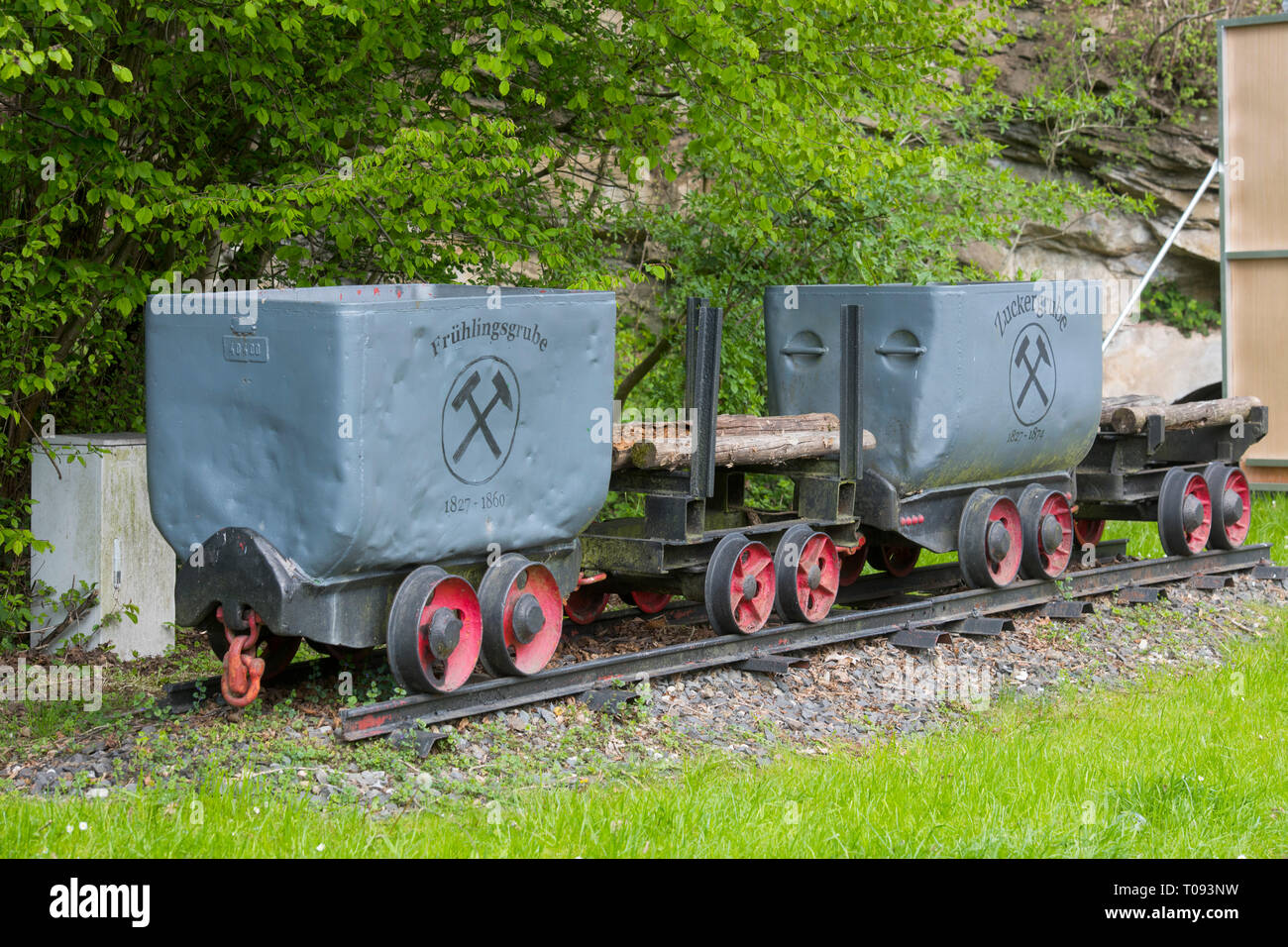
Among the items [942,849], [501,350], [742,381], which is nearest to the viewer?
[942,849]

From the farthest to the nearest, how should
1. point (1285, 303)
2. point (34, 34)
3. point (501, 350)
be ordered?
point (1285, 303) → point (34, 34) → point (501, 350)

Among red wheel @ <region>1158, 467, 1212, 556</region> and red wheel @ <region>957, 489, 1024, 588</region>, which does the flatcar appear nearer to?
red wheel @ <region>957, 489, 1024, 588</region>

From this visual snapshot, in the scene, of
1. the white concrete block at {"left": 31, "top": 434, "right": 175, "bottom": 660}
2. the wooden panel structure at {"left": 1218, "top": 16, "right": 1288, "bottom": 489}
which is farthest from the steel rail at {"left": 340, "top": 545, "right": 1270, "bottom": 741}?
the wooden panel structure at {"left": 1218, "top": 16, "right": 1288, "bottom": 489}

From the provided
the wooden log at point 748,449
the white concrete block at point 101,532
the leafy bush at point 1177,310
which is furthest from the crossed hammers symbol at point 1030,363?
the leafy bush at point 1177,310

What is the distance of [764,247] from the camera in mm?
11773

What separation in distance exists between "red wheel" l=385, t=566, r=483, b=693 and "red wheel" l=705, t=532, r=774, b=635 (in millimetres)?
1674

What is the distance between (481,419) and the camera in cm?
644

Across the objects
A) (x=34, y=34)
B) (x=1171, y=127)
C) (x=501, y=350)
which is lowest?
(x=501, y=350)

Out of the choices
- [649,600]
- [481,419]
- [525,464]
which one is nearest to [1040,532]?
[649,600]

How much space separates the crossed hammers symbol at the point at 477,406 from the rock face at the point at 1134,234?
1346cm

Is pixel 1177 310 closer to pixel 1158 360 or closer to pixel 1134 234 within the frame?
pixel 1158 360
